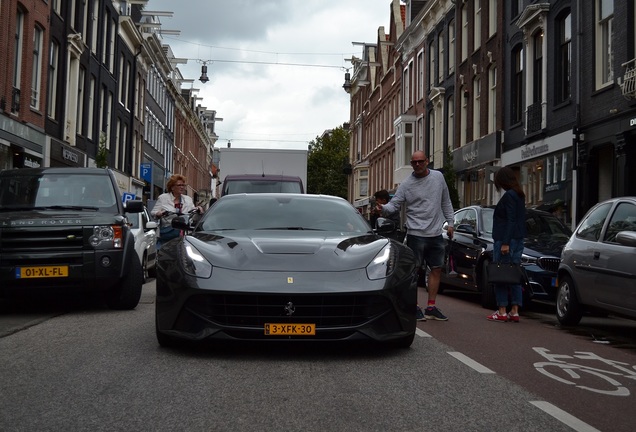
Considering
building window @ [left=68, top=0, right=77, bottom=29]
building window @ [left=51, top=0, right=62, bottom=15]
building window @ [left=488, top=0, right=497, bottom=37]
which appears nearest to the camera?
building window @ [left=51, top=0, right=62, bottom=15]

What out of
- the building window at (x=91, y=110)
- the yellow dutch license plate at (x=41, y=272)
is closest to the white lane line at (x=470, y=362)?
the yellow dutch license plate at (x=41, y=272)

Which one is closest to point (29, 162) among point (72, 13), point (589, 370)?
point (72, 13)

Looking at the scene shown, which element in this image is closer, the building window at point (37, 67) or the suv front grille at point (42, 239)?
the suv front grille at point (42, 239)

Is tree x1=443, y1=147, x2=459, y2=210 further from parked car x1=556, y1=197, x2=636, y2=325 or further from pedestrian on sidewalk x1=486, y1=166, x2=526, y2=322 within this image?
pedestrian on sidewalk x1=486, y1=166, x2=526, y2=322

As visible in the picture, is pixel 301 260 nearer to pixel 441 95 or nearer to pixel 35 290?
pixel 35 290

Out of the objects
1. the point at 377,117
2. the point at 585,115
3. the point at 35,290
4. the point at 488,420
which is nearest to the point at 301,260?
the point at 488,420

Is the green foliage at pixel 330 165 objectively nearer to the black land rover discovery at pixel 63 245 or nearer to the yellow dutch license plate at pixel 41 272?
the black land rover discovery at pixel 63 245

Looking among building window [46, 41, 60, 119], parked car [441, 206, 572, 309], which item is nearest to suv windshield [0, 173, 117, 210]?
parked car [441, 206, 572, 309]

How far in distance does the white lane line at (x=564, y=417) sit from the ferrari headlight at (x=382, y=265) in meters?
1.69

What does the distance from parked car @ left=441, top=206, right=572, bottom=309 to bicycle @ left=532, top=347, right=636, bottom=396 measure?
3.90m

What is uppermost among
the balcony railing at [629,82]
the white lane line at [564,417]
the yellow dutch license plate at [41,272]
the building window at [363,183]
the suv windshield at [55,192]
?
the building window at [363,183]

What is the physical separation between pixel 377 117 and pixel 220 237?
54.7 metres

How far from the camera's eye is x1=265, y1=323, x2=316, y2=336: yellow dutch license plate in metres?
5.98

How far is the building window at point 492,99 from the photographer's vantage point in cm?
3016
